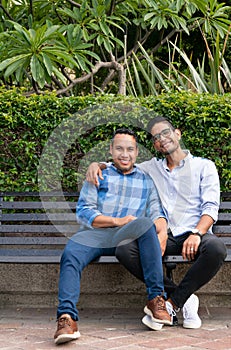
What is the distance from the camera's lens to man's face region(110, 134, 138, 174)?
471 cm

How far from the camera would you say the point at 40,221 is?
5.40m

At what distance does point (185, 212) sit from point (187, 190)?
16 cm

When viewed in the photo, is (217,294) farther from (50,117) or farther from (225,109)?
(50,117)

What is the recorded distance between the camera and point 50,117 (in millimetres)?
5258

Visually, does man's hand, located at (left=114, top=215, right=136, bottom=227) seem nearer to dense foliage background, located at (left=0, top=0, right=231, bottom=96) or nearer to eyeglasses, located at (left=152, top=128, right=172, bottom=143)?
eyeglasses, located at (left=152, top=128, right=172, bottom=143)

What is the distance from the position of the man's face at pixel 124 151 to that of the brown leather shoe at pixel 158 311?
1.01 m

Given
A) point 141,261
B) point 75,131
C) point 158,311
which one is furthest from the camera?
point 75,131

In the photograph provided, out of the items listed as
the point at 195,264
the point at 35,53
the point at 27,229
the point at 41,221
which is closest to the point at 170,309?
the point at 195,264

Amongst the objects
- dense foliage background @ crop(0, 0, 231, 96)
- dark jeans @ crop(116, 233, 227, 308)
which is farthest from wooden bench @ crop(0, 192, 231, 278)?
dense foliage background @ crop(0, 0, 231, 96)

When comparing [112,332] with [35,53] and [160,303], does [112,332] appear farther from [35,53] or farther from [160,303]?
[35,53]

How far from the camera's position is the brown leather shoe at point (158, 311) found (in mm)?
4188

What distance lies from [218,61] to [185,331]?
2.74 metres

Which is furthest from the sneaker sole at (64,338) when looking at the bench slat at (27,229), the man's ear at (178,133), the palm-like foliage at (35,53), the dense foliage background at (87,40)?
the palm-like foliage at (35,53)

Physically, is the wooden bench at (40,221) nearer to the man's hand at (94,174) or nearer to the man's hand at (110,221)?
the man's hand at (110,221)
